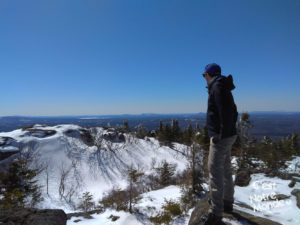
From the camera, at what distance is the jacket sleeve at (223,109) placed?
1.99 meters

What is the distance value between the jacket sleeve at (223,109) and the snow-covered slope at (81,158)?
1275 centimetres

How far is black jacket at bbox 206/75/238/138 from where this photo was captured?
2.00m

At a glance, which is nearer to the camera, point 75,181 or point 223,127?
point 223,127

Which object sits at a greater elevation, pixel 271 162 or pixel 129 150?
pixel 271 162

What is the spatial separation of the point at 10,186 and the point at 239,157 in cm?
1622

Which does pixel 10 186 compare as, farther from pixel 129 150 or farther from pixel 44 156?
pixel 129 150

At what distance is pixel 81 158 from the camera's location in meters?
18.2

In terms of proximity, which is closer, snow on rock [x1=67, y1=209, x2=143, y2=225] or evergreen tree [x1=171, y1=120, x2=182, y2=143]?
snow on rock [x1=67, y1=209, x2=143, y2=225]

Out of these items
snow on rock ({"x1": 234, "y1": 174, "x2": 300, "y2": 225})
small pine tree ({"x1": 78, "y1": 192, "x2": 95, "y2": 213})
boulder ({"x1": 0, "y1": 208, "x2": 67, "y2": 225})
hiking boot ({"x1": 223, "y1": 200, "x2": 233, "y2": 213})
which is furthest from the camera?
small pine tree ({"x1": 78, "y1": 192, "x2": 95, "y2": 213})

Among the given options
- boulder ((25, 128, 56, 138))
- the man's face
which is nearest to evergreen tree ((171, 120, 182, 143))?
boulder ((25, 128, 56, 138))

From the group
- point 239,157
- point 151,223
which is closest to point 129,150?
point 239,157

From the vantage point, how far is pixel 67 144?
1931 cm

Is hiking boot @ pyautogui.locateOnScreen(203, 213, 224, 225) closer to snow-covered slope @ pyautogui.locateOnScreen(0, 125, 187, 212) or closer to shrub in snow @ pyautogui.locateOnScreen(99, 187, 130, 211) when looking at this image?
shrub in snow @ pyautogui.locateOnScreen(99, 187, 130, 211)

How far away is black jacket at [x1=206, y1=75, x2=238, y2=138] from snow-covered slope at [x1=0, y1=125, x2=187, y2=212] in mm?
12657
